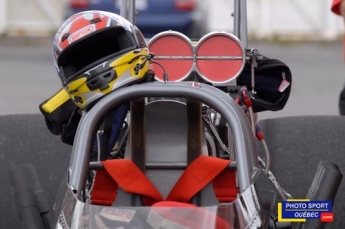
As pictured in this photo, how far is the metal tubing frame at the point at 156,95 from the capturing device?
12.2 feet

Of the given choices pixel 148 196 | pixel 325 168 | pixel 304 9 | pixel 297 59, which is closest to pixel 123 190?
pixel 148 196

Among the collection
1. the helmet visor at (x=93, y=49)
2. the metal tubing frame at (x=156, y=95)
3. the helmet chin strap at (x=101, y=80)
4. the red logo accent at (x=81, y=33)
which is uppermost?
the red logo accent at (x=81, y=33)

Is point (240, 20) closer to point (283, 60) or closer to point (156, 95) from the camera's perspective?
point (156, 95)

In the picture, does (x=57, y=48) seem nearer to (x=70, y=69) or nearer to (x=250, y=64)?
(x=70, y=69)

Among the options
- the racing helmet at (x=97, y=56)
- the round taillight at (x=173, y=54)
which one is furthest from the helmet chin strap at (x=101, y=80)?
the round taillight at (x=173, y=54)

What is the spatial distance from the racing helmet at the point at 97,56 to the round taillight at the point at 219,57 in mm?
599

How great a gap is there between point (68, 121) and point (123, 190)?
0.76m

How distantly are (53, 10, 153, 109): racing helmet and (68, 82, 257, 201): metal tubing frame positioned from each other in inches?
7.1

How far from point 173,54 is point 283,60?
9949 mm

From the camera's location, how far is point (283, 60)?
14.7 meters

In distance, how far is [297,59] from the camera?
48.9 ft

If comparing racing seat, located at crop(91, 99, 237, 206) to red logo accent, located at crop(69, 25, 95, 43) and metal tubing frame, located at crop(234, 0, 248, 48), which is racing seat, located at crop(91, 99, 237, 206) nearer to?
red logo accent, located at crop(69, 25, 95, 43)

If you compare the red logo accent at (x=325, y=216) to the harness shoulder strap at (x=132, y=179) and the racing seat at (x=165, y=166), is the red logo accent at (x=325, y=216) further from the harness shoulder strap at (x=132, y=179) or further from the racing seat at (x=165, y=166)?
the harness shoulder strap at (x=132, y=179)

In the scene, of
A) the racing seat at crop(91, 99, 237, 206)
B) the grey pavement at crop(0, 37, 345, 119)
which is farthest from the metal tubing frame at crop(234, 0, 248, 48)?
the grey pavement at crop(0, 37, 345, 119)
